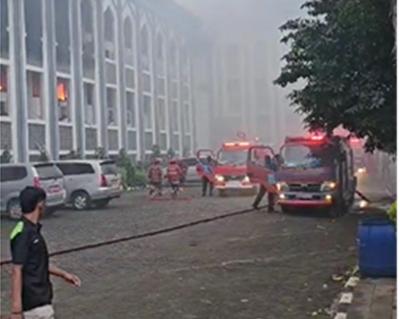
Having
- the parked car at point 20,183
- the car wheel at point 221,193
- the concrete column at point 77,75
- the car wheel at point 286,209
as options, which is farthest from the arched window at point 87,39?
the car wheel at point 286,209

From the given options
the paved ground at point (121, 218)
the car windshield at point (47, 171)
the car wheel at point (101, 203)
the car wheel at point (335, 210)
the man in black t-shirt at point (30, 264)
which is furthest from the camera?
the car wheel at point (101, 203)

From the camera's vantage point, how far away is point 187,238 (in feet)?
42.9

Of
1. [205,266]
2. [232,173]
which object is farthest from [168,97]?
[205,266]

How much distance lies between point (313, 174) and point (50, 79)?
12733 millimetres

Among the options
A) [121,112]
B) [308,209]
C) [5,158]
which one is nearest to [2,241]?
[308,209]

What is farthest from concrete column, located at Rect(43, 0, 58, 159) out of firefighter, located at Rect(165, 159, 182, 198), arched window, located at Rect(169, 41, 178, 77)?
arched window, located at Rect(169, 41, 178, 77)

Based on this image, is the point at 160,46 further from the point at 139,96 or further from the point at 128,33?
the point at 139,96

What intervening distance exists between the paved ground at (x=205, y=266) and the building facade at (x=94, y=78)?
901cm

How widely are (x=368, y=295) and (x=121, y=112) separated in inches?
1024

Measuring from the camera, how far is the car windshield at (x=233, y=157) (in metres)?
24.7

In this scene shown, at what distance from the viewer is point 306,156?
17.0 metres

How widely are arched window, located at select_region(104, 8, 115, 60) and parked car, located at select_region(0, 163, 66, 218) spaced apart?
15.8 metres

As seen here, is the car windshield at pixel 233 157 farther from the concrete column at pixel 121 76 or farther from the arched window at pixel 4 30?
the concrete column at pixel 121 76

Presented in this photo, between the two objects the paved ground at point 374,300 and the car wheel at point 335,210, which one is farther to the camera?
the car wheel at point 335,210
